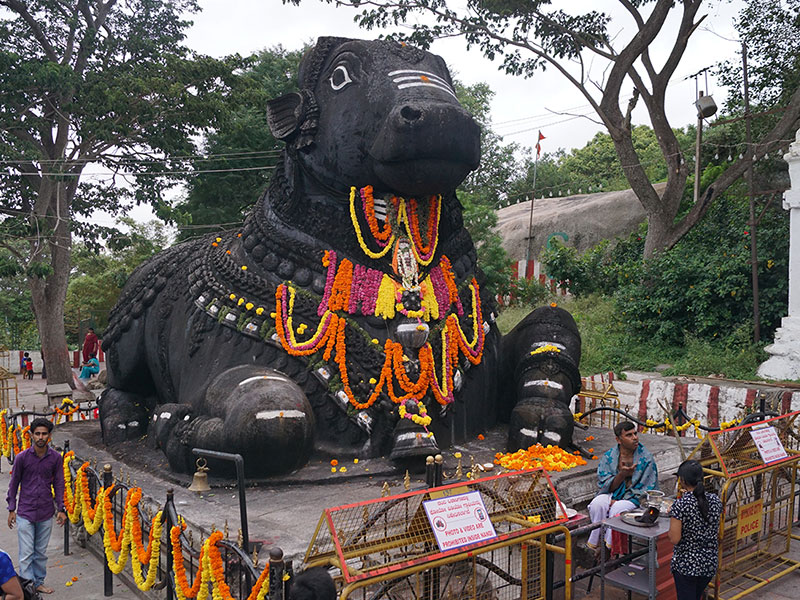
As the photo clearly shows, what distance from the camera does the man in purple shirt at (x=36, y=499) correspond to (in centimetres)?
460

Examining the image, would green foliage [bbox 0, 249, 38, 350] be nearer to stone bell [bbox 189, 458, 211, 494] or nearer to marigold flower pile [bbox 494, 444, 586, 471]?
stone bell [bbox 189, 458, 211, 494]

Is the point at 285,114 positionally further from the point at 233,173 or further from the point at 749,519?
the point at 233,173

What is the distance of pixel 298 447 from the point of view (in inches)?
187

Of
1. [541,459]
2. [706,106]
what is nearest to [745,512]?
[541,459]

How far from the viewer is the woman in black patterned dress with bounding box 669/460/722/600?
381 centimetres

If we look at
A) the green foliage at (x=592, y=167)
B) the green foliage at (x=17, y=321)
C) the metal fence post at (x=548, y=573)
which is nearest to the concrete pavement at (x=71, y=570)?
the metal fence post at (x=548, y=573)

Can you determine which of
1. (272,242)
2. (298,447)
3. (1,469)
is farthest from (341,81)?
(1,469)

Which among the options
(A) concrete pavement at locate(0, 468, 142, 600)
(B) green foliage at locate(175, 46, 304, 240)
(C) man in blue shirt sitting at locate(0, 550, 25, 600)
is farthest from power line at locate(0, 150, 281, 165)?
(C) man in blue shirt sitting at locate(0, 550, 25, 600)

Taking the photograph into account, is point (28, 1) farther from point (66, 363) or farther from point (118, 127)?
point (66, 363)

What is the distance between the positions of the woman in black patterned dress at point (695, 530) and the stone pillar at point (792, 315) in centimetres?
910

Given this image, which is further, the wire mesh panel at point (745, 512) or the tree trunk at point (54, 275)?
the tree trunk at point (54, 275)

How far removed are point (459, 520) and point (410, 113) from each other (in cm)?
281

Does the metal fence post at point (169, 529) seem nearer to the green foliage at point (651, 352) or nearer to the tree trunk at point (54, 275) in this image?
the green foliage at point (651, 352)

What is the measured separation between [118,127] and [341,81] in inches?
463
